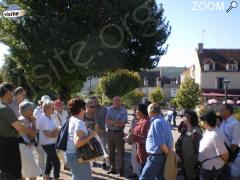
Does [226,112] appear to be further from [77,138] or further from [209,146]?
[77,138]

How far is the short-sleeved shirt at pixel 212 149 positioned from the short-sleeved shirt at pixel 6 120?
9.17ft

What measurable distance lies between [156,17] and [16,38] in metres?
5.84

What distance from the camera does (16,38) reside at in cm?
1598

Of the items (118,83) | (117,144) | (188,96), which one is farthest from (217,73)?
(117,144)

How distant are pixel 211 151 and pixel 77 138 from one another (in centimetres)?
199

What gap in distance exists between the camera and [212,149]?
20.7ft

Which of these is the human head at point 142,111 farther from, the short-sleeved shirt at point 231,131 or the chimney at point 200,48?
the chimney at point 200,48

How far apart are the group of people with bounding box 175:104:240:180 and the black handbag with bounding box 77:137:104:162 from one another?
1.53 metres

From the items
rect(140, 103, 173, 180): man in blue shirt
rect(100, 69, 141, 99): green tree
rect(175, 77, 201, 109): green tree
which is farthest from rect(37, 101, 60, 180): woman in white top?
rect(100, 69, 141, 99): green tree

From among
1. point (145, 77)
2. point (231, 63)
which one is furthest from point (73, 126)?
point (145, 77)

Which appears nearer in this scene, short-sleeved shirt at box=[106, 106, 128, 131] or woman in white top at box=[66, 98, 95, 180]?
woman in white top at box=[66, 98, 95, 180]

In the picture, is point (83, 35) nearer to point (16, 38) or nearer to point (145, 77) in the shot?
point (16, 38)

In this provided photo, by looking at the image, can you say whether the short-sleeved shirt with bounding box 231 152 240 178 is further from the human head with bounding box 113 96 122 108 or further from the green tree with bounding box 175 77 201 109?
the green tree with bounding box 175 77 201 109

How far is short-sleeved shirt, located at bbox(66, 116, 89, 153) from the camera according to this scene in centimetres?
603
